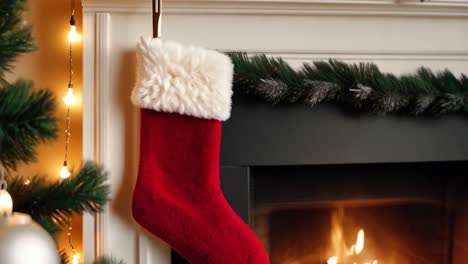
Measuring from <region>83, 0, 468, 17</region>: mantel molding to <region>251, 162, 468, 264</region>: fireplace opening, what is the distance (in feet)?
1.41

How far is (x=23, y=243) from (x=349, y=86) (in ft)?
2.65

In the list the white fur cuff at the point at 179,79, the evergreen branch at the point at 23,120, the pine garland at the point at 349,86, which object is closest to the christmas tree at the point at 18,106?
the evergreen branch at the point at 23,120

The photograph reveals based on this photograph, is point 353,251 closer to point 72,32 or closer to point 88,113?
point 88,113

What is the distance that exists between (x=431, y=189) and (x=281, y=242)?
1.56ft

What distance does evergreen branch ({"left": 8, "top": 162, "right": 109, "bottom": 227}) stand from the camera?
2.60 ft

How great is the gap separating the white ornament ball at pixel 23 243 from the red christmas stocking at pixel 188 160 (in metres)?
0.43

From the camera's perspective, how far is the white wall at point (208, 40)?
1.14 meters

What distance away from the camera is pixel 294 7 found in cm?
117

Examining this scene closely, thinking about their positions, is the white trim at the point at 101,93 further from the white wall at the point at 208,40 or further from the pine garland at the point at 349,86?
the pine garland at the point at 349,86

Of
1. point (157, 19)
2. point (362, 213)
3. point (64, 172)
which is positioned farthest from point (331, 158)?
point (64, 172)

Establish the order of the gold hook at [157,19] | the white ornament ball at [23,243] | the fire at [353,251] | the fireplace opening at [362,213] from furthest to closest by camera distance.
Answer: the fire at [353,251] → the fireplace opening at [362,213] → the gold hook at [157,19] → the white ornament ball at [23,243]

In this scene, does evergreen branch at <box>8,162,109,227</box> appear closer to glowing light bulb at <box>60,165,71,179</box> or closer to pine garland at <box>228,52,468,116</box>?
glowing light bulb at <box>60,165,71,179</box>

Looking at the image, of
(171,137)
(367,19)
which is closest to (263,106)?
(171,137)

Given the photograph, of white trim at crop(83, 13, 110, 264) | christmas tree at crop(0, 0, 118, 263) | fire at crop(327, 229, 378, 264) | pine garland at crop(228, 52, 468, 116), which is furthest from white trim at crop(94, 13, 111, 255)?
fire at crop(327, 229, 378, 264)
